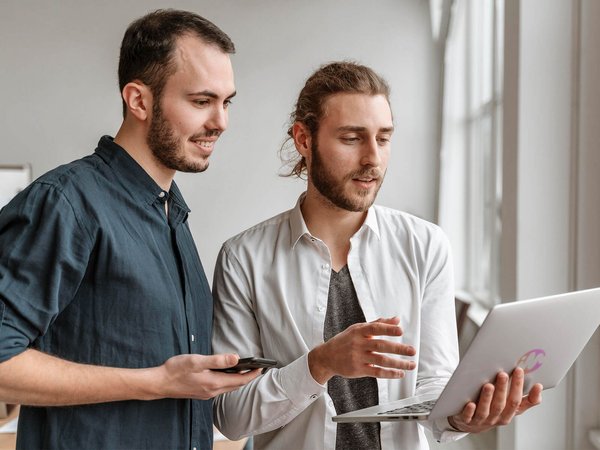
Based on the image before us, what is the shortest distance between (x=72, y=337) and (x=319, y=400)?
1.89 feet

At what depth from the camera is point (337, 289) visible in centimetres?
192

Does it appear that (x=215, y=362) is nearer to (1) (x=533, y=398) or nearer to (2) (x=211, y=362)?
(2) (x=211, y=362)

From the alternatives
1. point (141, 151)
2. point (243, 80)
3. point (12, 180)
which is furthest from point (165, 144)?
point (243, 80)

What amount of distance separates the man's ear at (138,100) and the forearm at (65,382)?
53cm

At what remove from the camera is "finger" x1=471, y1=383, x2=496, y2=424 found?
62.8 inches

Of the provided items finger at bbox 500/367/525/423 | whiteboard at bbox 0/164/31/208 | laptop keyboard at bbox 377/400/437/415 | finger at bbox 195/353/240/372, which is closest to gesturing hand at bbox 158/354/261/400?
finger at bbox 195/353/240/372

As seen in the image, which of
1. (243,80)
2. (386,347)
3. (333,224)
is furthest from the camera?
(243,80)

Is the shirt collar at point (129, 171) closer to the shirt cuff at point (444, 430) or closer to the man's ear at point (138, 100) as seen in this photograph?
the man's ear at point (138, 100)

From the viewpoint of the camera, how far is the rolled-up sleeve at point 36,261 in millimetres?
1428

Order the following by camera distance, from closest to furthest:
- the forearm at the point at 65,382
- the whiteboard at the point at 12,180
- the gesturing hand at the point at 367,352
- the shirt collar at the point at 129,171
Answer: the forearm at the point at 65,382
the gesturing hand at the point at 367,352
the shirt collar at the point at 129,171
the whiteboard at the point at 12,180

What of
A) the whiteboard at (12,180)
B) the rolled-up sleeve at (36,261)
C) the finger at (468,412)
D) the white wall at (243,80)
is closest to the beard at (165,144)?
the rolled-up sleeve at (36,261)

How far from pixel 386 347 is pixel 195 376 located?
36cm

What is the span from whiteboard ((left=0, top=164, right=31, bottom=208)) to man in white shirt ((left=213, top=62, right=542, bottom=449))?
4309mm

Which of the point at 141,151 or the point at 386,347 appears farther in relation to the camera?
the point at 141,151
